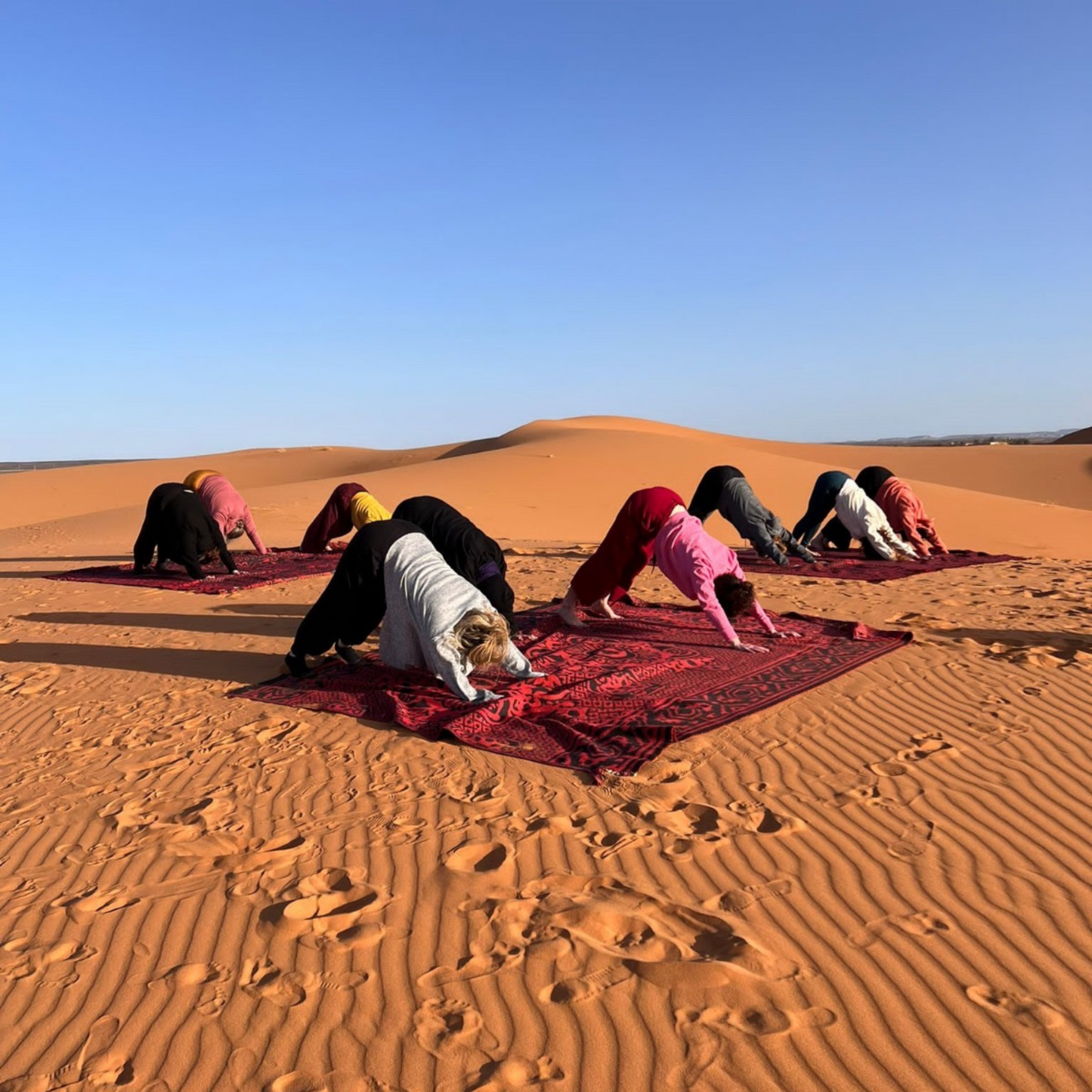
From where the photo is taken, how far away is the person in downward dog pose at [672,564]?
6306 mm

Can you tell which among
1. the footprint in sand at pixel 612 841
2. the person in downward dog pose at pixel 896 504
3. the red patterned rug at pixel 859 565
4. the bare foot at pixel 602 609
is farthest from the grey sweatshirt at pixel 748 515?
the footprint in sand at pixel 612 841

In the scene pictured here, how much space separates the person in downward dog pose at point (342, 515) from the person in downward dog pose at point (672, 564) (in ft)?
11.6

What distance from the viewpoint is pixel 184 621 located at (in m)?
8.78

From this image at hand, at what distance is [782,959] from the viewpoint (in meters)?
2.93

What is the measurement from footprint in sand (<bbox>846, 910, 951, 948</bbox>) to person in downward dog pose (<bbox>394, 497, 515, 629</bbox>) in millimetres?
3819

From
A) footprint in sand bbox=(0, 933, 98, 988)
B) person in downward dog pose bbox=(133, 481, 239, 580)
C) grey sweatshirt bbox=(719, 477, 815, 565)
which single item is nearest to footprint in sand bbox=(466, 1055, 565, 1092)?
footprint in sand bbox=(0, 933, 98, 988)

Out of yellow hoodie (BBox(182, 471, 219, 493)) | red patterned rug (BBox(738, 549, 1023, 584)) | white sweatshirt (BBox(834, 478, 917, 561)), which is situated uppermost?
yellow hoodie (BBox(182, 471, 219, 493))

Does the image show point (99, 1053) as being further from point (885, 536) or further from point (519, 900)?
point (885, 536)

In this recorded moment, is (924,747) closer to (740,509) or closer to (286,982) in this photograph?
(286,982)

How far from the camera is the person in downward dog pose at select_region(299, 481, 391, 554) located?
10164 millimetres

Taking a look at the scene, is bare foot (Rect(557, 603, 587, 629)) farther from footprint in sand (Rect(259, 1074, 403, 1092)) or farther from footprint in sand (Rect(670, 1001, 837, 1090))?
footprint in sand (Rect(259, 1074, 403, 1092))

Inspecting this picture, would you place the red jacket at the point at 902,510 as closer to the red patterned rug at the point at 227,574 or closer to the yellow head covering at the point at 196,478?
the red patterned rug at the point at 227,574

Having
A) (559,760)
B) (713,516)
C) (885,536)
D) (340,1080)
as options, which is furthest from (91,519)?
(340,1080)

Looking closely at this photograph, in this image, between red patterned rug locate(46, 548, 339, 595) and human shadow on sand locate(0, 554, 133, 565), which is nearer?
red patterned rug locate(46, 548, 339, 595)
